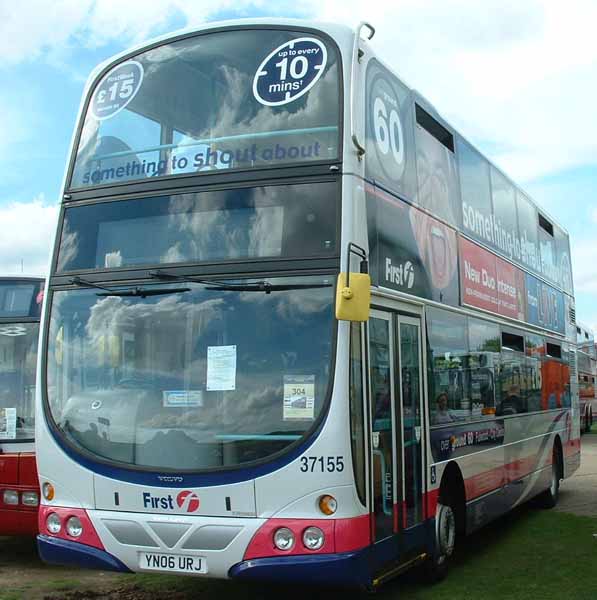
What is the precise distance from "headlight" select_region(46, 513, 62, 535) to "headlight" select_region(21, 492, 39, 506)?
1.75 m

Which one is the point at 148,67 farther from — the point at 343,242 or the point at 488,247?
the point at 488,247

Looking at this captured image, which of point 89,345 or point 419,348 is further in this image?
point 419,348

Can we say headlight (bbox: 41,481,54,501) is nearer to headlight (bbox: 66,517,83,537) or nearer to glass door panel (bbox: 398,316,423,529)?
headlight (bbox: 66,517,83,537)

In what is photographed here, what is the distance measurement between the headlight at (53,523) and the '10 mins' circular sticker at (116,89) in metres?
3.31

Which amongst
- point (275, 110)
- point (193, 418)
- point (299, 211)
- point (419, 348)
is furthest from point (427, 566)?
point (275, 110)

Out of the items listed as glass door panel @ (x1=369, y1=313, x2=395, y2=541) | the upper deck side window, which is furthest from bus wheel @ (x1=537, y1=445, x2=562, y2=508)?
glass door panel @ (x1=369, y1=313, x2=395, y2=541)

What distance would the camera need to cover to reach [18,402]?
9.39m

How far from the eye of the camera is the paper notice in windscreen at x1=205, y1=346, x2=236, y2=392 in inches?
262

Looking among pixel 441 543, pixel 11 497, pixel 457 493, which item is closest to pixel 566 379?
Answer: pixel 457 493

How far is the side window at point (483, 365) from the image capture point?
980 cm

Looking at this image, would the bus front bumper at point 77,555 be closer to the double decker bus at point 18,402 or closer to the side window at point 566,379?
the double decker bus at point 18,402

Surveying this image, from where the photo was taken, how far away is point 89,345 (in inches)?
282

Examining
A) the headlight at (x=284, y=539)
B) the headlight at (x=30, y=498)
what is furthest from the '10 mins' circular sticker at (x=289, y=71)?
the headlight at (x=30, y=498)

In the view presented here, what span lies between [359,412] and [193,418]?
121 cm
